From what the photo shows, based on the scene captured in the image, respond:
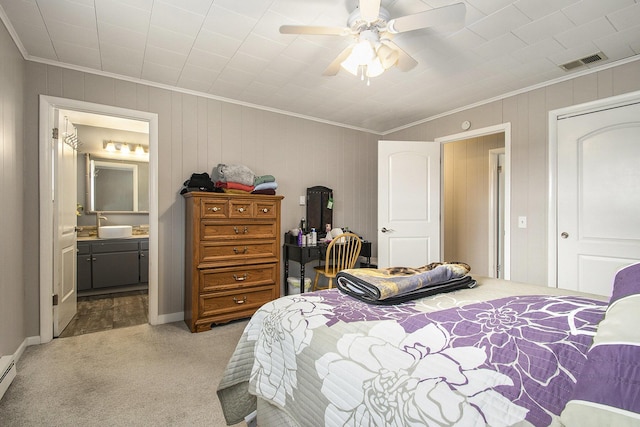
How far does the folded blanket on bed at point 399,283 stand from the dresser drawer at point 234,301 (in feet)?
6.18

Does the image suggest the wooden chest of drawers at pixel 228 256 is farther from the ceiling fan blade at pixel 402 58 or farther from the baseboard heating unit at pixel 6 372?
the ceiling fan blade at pixel 402 58

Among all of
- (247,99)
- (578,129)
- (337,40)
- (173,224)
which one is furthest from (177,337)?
(578,129)

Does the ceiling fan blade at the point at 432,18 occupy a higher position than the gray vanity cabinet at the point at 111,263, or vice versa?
the ceiling fan blade at the point at 432,18

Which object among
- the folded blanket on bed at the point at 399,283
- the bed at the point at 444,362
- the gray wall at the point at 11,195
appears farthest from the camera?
the gray wall at the point at 11,195

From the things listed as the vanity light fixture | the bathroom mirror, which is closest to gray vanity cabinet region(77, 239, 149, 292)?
the bathroom mirror

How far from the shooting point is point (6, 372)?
185 cm

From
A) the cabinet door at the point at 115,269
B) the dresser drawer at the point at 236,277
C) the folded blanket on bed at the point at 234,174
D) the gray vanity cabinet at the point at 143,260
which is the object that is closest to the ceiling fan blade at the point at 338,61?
the folded blanket on bed at the point at 234,174

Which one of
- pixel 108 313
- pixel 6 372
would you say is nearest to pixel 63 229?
pixel 108 313

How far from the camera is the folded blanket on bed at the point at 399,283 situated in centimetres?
119

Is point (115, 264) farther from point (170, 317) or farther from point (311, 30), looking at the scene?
point (311, 30)

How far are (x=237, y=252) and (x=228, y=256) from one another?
0.30 feet

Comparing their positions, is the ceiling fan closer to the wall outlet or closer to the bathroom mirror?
the wall outlet

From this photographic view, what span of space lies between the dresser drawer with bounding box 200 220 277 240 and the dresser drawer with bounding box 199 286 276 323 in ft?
1.70

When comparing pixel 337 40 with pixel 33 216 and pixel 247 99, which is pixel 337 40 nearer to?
pixel 247 99
